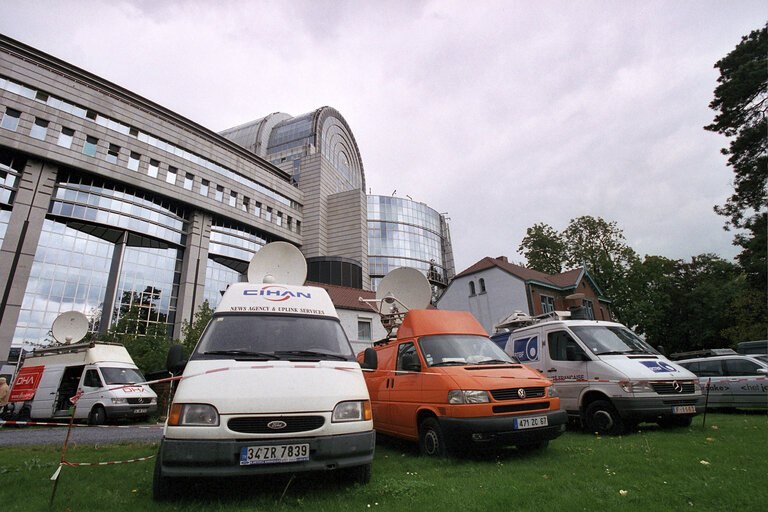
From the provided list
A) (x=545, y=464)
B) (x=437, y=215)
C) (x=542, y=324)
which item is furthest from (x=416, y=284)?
→ (x=437, y=215)

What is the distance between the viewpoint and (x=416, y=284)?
9.98 m

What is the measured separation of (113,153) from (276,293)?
134 feet

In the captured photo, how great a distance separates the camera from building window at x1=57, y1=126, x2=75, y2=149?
33.2m

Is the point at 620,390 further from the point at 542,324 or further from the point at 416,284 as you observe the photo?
the point at 416,284

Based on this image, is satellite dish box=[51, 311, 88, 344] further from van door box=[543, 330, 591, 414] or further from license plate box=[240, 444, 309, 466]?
van door box=[543, 330, 591, 414]

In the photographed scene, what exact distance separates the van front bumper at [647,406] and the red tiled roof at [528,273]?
22.8 metres

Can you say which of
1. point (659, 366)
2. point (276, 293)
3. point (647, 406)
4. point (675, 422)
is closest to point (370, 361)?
point (276, 293)

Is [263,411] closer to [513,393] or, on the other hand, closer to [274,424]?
[274,424]

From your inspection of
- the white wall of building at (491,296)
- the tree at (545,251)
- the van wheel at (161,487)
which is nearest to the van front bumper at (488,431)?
the van wheel at (161,487)

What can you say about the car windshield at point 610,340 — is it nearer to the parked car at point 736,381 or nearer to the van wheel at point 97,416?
the parked car at point 736,381

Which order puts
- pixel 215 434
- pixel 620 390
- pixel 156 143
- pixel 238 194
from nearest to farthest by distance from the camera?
pixel 215 434 → pixel 620 390 → pixel 156 143 → pixel 238 194

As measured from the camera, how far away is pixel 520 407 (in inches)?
205

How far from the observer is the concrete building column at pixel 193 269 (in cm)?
3841

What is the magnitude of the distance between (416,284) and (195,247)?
36.9 m
